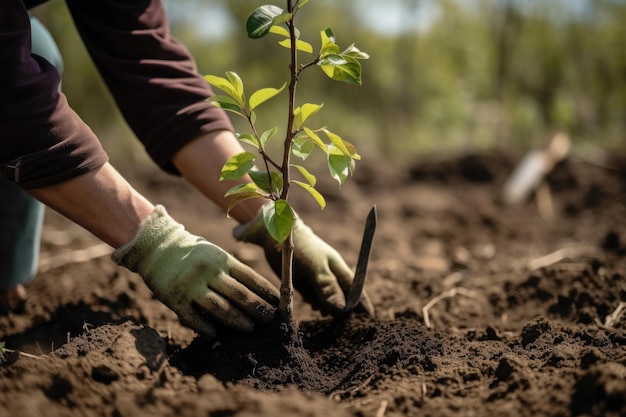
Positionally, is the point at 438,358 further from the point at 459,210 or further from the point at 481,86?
the point at 481,86

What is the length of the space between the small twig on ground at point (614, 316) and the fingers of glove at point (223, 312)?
1075mm

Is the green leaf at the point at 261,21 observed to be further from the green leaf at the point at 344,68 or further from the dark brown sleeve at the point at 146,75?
the dark brown sleeve at the point at 146,75

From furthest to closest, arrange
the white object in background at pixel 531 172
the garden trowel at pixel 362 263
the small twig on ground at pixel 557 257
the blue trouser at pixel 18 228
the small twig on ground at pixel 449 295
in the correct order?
the white object in background at pixel 531 172
the small twig on ground at pixel 557 257
the blue trouser at pixel 18 228
the small twig on ground at pixel 449 295
the garden trowel at pixel 362 263

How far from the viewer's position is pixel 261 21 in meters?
1.34

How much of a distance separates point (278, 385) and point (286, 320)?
203 mm

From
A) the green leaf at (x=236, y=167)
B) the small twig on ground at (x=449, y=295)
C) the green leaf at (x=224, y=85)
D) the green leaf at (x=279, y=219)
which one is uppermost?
the green leaf at (x=224, y=85)

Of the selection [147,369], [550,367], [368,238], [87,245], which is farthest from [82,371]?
[87,245]

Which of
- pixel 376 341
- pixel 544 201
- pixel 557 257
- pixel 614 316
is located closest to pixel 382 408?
pixel 376 341

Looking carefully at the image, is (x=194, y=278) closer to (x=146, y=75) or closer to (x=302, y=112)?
(x=302, y=112)

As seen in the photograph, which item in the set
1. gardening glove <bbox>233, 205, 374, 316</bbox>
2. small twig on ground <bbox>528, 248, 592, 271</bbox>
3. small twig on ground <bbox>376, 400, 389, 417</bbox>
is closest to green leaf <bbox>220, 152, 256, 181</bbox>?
gardening glove <bbox>233, 205, 374, 316</bbox>

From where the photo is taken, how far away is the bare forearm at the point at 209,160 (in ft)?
6.35

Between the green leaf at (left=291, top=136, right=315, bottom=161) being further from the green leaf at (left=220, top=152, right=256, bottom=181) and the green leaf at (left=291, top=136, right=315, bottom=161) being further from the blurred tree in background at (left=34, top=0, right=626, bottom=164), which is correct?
the blurred tree in background at (left=34, top=0, right=626, bottom=164)

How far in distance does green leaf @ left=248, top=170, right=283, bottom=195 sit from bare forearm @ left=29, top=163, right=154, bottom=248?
1.17 feet

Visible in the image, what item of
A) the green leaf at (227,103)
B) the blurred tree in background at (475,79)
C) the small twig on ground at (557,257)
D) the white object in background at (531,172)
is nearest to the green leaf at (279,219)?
the green leaf at (227,103)
